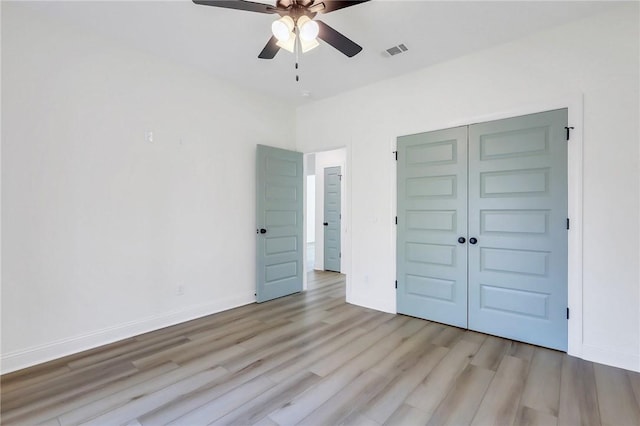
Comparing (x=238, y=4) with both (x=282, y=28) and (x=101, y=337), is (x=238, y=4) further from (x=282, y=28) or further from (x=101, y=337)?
(x=101, y=337)

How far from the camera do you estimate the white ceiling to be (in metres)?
2.47

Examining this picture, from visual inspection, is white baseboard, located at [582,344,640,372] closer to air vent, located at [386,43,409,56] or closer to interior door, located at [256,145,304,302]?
air vent, located at [386,43,409,56]

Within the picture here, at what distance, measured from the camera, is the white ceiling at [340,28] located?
247 cm

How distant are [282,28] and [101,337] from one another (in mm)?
3155

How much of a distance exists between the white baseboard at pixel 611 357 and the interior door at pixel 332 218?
163 inches

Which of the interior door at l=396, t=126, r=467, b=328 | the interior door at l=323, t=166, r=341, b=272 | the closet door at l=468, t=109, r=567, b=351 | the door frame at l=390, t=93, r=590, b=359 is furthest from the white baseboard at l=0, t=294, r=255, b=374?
the door frame at l=390, t=93, r=590, b=359

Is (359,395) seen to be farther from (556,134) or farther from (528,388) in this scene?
(556,134)

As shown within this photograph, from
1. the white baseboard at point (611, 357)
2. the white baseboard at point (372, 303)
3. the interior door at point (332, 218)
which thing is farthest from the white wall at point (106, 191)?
the white baseboard at point (611, 357)

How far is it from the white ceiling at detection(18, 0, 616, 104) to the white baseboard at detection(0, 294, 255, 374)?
9.25ft

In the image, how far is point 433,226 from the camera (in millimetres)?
3475

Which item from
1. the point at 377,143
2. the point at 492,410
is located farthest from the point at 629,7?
the point at 492,410

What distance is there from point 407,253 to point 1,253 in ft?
12.5

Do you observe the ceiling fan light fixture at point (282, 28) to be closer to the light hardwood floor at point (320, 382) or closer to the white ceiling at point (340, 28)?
the white ceiling at point (340, 28)

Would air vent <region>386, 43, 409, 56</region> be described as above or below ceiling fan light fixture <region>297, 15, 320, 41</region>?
above
